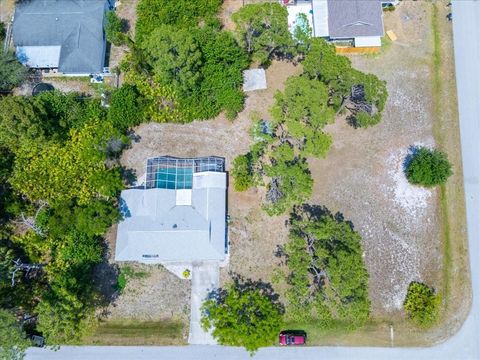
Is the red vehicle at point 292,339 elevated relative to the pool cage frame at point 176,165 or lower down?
lower down

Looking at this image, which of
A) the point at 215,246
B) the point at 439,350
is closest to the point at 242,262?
the point at 215,246

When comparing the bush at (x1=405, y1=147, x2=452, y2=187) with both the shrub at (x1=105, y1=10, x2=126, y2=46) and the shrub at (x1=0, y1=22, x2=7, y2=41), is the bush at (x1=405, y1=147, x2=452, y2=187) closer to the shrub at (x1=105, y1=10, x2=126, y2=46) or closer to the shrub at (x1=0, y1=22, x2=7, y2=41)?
the shrub at (x1=105, y1=10, x2=126, y2=46)

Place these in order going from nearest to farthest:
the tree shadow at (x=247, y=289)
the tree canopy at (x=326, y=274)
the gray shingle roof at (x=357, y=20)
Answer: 1. the tree canopy at (x=326, y=274)
2. the tree shadow at (x=247, y=289)
3. the gray shingle roof at (x=357, y=20)

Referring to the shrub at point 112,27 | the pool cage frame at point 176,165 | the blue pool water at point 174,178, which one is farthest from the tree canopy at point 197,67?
the blue pool water at point 174,178

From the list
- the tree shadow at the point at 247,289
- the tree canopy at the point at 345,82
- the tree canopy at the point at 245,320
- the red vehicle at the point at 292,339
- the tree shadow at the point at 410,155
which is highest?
the tree canopy at the point at 345,82

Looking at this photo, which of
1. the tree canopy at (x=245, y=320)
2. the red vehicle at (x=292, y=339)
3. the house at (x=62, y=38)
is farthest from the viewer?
the house at (x=62, y=38)

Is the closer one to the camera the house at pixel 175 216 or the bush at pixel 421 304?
the bush at pixel 421 304

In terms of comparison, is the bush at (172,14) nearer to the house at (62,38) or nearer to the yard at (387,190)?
the house at (62,38)

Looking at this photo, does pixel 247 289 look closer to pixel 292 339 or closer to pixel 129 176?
pixel 292 339
